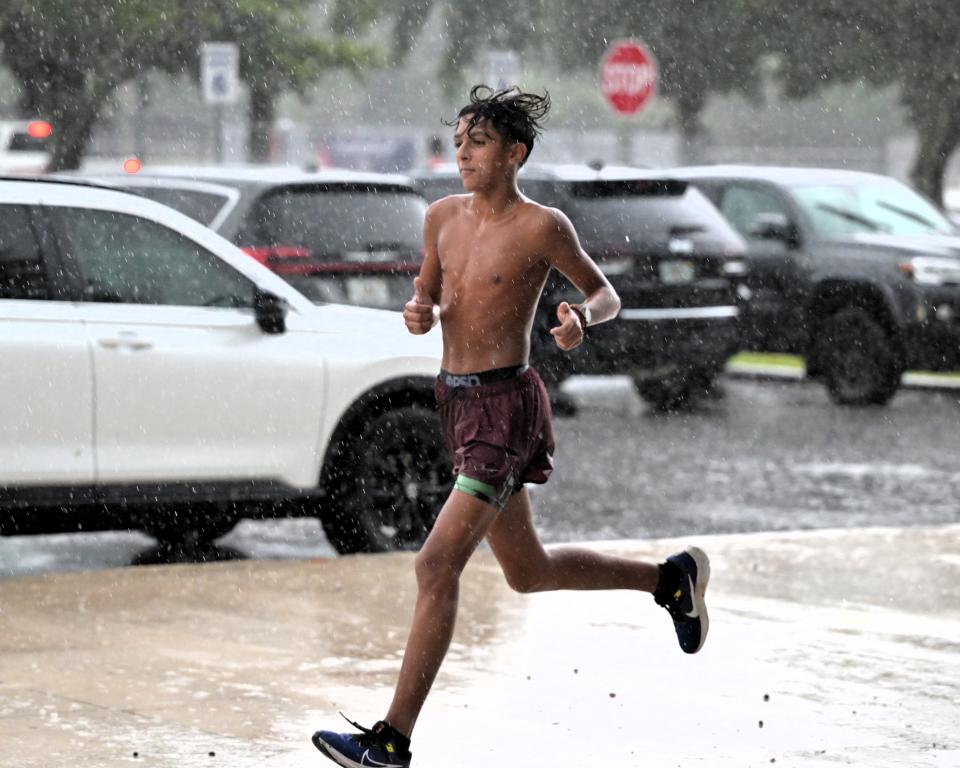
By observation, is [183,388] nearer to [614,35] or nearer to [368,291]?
[368,291]

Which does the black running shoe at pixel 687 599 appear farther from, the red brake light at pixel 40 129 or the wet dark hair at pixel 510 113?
the red brake light at pixel 40 129

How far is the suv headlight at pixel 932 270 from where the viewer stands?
63.7 ft

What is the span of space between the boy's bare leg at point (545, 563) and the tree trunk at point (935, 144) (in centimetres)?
2326

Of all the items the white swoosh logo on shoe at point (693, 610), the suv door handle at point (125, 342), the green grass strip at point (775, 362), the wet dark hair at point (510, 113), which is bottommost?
the green grass strip at point (775, 362)

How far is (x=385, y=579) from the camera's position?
9680 millimetres

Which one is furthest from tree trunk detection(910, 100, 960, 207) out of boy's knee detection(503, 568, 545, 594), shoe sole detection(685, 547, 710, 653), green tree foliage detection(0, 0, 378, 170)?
boy's knee detection(503, 568, 545, 594)

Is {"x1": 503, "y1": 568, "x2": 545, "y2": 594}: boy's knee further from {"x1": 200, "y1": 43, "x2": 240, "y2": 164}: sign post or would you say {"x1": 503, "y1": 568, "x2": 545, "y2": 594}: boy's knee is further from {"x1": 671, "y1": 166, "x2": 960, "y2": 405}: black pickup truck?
{"x1": 200, "y1": 43, "x2": 240, "y2": 164}: sign post

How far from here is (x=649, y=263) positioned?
17.9m

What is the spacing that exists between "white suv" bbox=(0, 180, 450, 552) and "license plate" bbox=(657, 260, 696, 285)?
738 cm

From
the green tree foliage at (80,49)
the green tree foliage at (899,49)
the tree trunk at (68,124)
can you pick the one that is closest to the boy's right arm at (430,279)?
the green tree foliage at (899,49)

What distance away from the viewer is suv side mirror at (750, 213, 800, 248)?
1986 centimetres

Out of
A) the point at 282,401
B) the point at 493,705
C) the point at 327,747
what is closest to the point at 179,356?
the point at 282,401

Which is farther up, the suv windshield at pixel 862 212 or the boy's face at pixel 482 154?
the boy's face at pixel 482 154

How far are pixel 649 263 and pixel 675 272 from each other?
25cm
